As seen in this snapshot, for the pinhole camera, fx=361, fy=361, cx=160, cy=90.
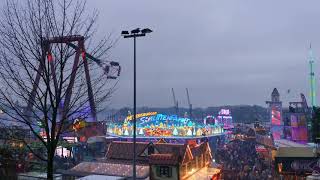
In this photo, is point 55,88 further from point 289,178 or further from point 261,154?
point 261,154

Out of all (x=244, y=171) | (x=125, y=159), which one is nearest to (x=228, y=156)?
(x=244, y=171)

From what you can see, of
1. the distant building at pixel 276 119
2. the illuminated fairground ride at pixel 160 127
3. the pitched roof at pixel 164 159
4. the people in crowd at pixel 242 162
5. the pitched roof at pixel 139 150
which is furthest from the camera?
the distant building at pixel 276 119

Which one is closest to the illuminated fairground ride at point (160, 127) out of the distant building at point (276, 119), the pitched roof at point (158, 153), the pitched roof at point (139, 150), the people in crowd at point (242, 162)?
the people in crowd at point (242, 162)

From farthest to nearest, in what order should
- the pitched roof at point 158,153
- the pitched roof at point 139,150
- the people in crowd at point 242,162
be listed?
the people in crowd at point 242,162, the pitched roof at point 139,150, the pitched roof at point 158,153

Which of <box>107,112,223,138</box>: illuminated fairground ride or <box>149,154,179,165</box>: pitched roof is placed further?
<box>107,112,223,138</box>: illuminated fairground ride

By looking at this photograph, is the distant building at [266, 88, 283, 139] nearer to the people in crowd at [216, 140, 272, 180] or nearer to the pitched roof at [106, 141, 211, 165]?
the people in crowd at [216, 140, 272, 180]

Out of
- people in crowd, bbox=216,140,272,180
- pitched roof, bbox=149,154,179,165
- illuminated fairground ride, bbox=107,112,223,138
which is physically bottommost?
people in crowd, bbox=216,140,272,180

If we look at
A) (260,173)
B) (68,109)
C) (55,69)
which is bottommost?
(260,173)

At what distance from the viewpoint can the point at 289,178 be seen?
3306 centimetres

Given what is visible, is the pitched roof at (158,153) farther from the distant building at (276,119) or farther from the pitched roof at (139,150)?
the distant building at (276,119)

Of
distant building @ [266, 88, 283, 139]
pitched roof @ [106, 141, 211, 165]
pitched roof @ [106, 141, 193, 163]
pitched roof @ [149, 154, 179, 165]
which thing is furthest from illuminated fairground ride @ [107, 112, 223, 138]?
pitched roof @ [149, 154, 179, 165]

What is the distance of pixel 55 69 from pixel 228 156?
1829 inches

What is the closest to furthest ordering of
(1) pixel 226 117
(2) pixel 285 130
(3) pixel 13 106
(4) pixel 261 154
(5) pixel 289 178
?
(3) pixel 13 106 < (5) pixel 289 178 < (4) pixel 261 154 < (2) pixel 285 130 < (1) pixel 226 117

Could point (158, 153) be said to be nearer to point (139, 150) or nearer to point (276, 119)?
point (139, 150)
